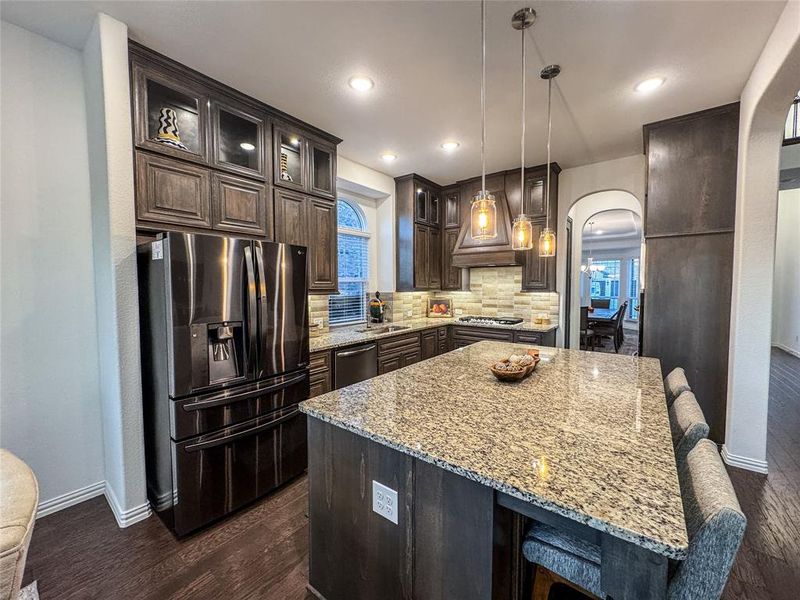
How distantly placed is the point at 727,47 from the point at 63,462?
15.9 feet

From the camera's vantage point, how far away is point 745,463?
2588mm

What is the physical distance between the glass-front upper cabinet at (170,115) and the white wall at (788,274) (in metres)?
9.13

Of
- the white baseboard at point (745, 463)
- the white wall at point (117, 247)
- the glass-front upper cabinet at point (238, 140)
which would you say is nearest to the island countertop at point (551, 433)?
the white wall at point (117, 247)

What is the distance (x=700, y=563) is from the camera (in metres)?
0.81

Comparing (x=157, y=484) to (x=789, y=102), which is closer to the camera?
(x=157, y=484)

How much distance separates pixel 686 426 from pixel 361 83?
106 inches

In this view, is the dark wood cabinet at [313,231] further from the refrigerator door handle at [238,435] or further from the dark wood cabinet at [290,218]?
the refrigerator door handle at [238,435]

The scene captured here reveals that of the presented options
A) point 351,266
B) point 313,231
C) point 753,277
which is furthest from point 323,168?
point 753,277

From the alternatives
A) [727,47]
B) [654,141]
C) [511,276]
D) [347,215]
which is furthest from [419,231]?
[727,47]

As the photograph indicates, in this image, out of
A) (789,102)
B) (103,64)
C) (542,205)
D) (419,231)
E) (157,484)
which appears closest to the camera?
(103,64)

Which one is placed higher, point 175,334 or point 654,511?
point 175,334

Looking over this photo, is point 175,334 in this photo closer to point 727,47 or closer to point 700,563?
point 700,563

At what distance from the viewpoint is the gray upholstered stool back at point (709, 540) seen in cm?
77

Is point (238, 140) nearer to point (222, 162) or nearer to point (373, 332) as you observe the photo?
point (222, 162)
